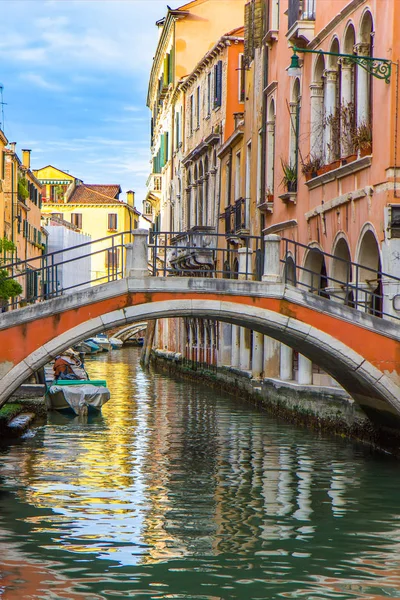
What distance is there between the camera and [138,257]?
15664mm

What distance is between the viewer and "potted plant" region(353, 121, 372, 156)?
56.7ft

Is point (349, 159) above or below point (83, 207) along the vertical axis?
below

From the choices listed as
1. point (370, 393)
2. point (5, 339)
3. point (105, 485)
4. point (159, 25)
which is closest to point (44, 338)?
point (5, 339)

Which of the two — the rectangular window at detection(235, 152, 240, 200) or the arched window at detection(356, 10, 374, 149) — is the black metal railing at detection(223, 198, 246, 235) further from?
the arched window at detection(356, 10, 374, 149)

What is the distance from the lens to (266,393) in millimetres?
24438

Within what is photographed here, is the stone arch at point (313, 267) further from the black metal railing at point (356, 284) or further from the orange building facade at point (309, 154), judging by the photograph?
the black metal railing at point (356, 284)

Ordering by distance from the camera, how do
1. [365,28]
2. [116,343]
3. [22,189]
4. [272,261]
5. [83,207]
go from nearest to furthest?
[272,261]
[365,28]
[22,189]
[116,343]
[83,207]

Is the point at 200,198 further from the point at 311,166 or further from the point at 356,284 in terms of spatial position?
the point at 356,284

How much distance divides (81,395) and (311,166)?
705cm

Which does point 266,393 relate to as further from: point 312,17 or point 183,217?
point 183,217

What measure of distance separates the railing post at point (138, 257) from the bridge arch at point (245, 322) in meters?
0.44

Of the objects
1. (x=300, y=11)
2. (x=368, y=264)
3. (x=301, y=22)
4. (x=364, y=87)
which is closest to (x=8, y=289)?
(x=300, y=11)

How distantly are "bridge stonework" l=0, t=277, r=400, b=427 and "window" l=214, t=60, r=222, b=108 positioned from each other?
753 inches

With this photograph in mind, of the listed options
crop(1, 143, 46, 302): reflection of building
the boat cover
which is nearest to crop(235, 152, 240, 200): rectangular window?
the boat cover
